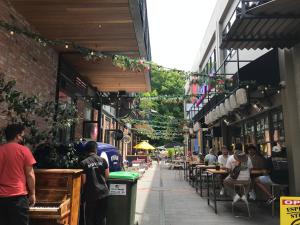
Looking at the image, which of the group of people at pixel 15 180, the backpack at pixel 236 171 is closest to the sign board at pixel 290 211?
the group of people at pixel 15 180

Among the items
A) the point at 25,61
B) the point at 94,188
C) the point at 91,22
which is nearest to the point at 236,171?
the point at 94,188

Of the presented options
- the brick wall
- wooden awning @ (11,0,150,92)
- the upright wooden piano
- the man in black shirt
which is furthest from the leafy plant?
wooden awning @ (11,0,150,92)

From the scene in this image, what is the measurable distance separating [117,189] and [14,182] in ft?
7.34

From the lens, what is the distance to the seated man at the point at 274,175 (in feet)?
29.8

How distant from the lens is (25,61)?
724 cm

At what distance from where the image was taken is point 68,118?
6578 mm

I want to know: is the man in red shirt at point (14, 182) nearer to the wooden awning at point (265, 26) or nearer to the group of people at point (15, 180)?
the group of people at point (15, 180)

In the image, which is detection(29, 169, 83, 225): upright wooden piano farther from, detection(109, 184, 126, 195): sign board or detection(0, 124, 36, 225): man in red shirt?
detection(109, 184, 126, 195): sign board

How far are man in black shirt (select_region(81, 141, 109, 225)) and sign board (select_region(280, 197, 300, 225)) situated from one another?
9.58ft

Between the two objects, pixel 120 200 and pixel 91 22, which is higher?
pixel 91 22

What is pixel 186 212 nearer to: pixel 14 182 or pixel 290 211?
pixel 290 211

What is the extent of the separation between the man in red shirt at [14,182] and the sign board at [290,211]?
3.15 m

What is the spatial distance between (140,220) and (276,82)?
5.90 meters

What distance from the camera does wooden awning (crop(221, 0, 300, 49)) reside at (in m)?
7.20
